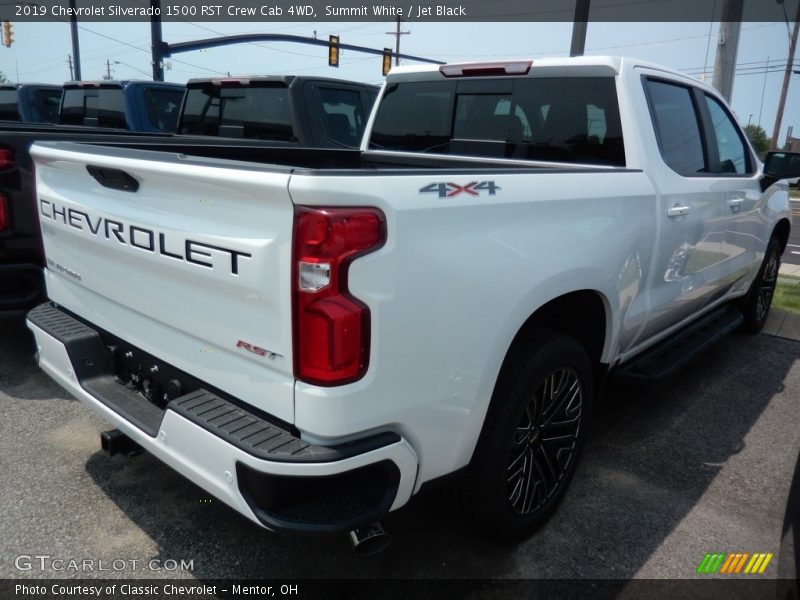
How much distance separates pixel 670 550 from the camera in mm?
2693

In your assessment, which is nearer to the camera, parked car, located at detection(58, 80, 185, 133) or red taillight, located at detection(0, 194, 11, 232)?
red taillight, located at detection(0, 194, 11, 232)

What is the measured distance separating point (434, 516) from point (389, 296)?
1.49m

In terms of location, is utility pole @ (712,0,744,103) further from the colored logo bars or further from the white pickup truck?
the colored logo bars

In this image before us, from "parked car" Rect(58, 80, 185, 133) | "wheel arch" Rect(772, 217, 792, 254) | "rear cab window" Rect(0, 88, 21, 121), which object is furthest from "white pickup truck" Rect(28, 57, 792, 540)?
"rear cab window" Rect(0, 88, 21, 121)

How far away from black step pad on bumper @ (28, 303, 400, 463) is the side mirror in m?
3.98

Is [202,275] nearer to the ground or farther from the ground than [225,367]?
farther from the ground

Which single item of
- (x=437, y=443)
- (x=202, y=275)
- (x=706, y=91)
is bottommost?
(x=437, y=443)

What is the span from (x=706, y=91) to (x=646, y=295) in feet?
5.33

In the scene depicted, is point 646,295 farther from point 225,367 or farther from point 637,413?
point 225,367

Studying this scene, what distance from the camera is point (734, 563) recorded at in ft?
8.66

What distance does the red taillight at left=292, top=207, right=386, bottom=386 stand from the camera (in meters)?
1.69

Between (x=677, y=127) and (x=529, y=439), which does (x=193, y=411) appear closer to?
(x=529, y=439)

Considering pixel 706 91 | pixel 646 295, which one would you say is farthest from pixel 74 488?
pixel 706 91

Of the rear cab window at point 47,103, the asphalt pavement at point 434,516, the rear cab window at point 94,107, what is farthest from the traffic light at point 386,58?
the asphalt pavement at point 434,516
